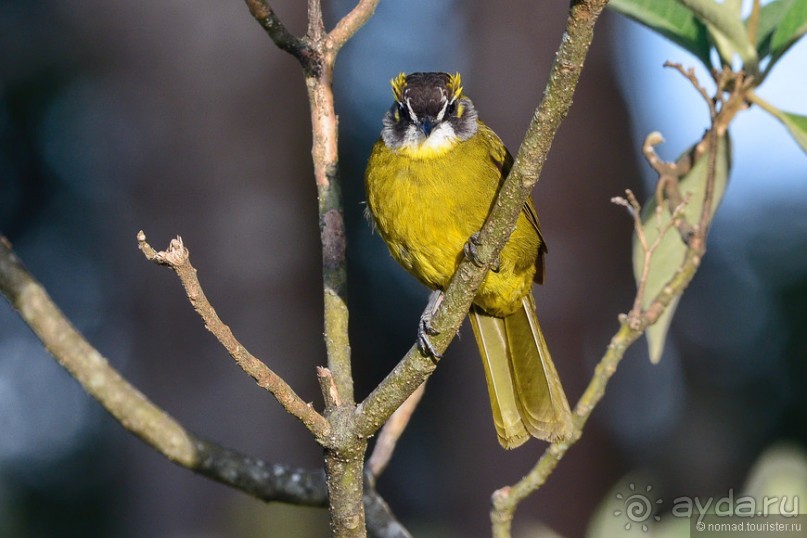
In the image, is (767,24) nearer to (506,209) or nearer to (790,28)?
(790,28)

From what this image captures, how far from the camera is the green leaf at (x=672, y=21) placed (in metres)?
2.57

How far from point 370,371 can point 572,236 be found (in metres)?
3.47

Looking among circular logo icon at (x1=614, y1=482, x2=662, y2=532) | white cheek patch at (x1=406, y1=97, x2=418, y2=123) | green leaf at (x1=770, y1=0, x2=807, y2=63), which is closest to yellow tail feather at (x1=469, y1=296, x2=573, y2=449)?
circular logo icon at (x1=614, y1=482, x2=662, y2=532)

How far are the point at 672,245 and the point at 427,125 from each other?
1158mm

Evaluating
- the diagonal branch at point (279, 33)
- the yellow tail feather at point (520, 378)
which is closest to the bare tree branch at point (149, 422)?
the yellow tail feather at point (520, 378)

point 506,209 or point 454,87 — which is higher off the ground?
point 454,87

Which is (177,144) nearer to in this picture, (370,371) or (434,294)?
(370,371)

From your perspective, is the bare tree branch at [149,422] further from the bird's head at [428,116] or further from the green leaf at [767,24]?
the green leaf at [767,24]

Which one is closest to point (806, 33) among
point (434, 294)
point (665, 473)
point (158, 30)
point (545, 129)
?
point (545, 129)

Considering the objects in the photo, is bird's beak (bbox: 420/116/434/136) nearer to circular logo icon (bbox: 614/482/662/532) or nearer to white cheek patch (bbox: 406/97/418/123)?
white cheek patch (bbox: 406/97/418/123)

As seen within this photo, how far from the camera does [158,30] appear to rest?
7340mm

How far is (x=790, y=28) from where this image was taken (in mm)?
2357

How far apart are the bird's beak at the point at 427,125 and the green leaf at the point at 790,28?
4.51 ft

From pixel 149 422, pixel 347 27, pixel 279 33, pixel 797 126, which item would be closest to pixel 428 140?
pixel 347 27
